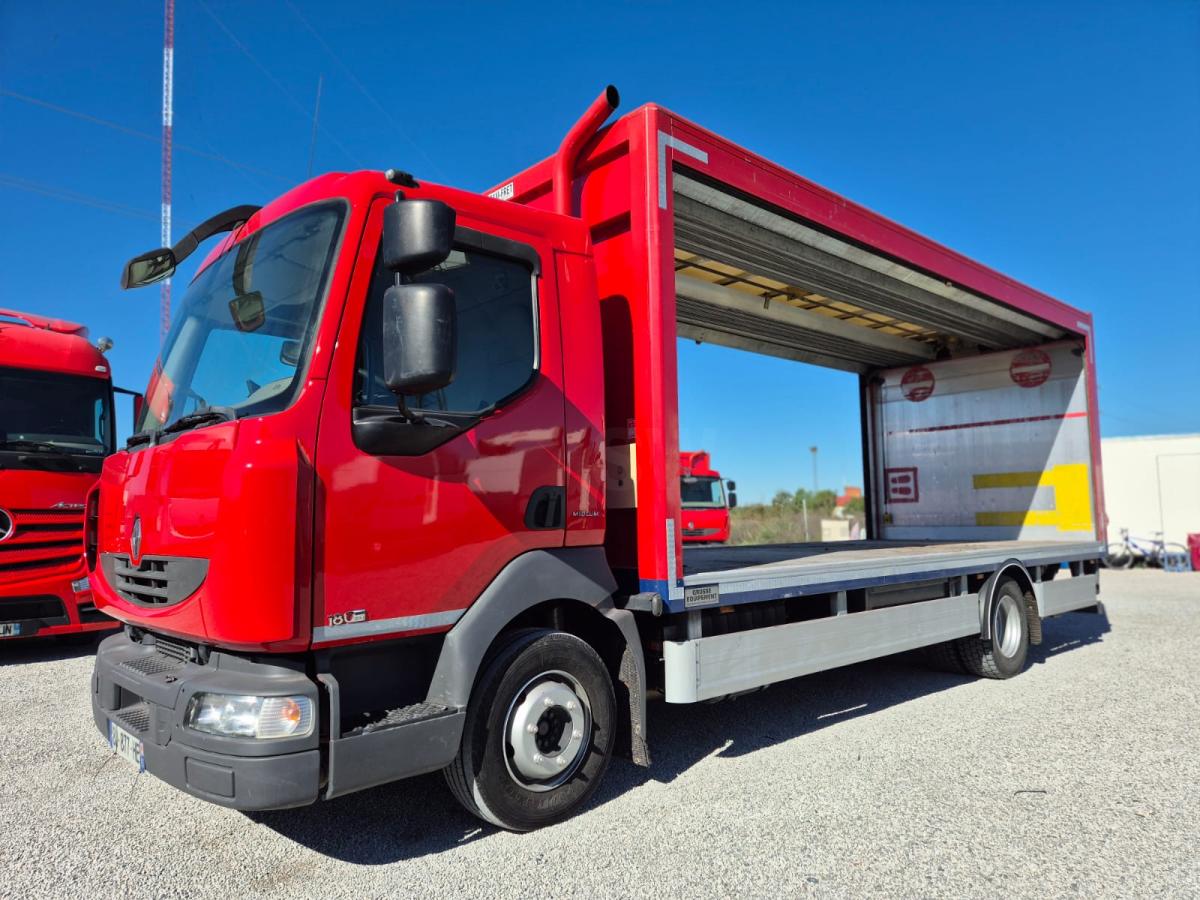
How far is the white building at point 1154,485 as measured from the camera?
63.2 feet

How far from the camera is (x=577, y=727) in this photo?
349cm

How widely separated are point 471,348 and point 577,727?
67.9 inches

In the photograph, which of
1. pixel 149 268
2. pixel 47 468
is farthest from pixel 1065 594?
pixel 47 468

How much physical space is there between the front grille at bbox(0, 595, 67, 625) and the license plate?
4226mm

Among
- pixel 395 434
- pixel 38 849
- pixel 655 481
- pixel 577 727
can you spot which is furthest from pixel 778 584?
pixel 38 849

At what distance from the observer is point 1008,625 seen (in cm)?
668

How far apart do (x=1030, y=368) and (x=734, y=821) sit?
692cm

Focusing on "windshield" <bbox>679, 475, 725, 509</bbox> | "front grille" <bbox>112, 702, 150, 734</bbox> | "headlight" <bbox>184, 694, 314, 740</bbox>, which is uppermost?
"windshield" <bbox>679, 475, 725, 509</bbox>

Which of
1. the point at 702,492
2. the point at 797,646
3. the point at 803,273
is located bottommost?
the point at 797,646

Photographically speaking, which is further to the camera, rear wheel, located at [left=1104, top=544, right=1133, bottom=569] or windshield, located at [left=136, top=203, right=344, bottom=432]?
rear wheel, located at [left=1104, top=544, right=1133, bottom=569]

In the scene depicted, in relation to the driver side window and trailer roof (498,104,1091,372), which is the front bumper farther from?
trailer roof (498,104,1091,372)

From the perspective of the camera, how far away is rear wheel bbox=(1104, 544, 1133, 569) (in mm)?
18469

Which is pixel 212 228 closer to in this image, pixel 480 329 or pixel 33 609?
pixel 480 329

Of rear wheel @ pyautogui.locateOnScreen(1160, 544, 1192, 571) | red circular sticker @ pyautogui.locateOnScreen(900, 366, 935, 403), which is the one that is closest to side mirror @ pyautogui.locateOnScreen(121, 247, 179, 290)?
red circular sticker @ pyautogui.locateOnScreen(900, 366, 935, 403)
